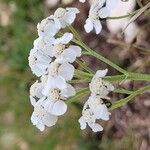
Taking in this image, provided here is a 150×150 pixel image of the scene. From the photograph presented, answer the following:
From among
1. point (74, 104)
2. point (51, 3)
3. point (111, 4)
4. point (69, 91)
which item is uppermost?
point (111, 4)

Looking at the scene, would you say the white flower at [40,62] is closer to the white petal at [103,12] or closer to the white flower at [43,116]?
the white flower at [43,116]

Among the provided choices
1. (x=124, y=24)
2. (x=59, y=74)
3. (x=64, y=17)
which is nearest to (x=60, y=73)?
(x=59, y=74)

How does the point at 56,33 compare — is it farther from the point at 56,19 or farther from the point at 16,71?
the point at 16,71

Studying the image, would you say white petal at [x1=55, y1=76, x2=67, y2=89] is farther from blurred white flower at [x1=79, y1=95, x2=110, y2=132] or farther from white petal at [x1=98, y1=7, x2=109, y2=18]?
white petal at [x1=98, y1=7, x2=109, y2=18]

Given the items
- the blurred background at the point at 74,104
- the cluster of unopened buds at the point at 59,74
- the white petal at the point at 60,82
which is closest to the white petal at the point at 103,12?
the cluster of unopened buds at the point at 59,74

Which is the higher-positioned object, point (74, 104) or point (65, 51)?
point (65, 51)

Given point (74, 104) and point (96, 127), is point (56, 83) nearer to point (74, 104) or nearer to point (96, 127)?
point (96, 127)

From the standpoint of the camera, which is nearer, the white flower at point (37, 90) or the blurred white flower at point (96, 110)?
the blurred white flower at point (96, 110)

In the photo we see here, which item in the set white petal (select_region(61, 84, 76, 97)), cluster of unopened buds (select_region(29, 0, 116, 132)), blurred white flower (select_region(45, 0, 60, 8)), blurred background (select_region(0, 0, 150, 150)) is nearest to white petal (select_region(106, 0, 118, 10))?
cluster of unopened buds (select_region(29, 0, 116, 132))
